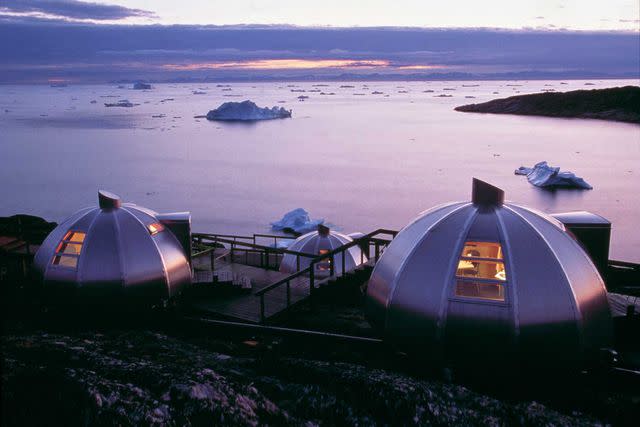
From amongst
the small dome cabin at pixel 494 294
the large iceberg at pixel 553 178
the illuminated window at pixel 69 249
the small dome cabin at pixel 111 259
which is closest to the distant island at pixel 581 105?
the large iceberg at pixel 553 178

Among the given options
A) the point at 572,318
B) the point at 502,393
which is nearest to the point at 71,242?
the point at 502,393

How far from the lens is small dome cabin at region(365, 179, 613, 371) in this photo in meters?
9.82

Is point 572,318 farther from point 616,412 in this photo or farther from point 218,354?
point 218,354

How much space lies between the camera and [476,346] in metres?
9.91

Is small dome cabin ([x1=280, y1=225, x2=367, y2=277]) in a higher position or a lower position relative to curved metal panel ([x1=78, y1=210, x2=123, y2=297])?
lower

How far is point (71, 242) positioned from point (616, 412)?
472 inches

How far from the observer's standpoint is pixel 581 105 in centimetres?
15662

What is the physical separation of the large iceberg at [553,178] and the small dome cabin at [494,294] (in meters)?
54.5

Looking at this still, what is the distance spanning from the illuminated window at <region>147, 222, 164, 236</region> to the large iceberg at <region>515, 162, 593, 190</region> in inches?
2148

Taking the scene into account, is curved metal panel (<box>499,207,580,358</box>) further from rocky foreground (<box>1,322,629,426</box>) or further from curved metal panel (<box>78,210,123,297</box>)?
curved metal panel (<box>78,210,123,297</box>)

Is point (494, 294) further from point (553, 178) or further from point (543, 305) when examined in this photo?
point (553, 178)

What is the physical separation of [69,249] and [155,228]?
6.91ft

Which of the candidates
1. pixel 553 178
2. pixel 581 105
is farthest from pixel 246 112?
pixel 581 105

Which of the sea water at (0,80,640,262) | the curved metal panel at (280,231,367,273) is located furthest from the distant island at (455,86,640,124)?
the curved metal panel at (280,231,367,273)
